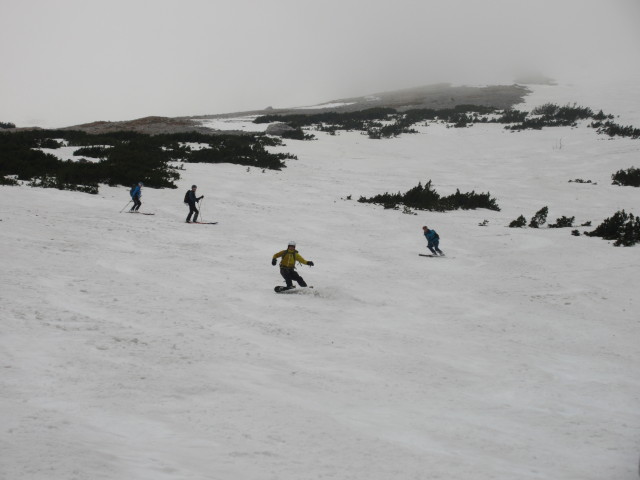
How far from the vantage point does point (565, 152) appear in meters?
33.4

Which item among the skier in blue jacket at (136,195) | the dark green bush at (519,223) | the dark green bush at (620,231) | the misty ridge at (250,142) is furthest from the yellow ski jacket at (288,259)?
the dark green bush at (519,223)

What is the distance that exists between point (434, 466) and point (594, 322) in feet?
20.8

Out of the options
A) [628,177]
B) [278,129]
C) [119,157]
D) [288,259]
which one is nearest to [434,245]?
[288,259]

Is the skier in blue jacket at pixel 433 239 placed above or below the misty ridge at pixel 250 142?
below

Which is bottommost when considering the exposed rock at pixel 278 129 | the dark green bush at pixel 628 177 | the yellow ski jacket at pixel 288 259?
the yellow ski jacket at pixel 288 259

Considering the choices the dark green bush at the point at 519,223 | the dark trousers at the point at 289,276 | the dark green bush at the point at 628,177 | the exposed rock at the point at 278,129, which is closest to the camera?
the dark trousers at the point at 289,276

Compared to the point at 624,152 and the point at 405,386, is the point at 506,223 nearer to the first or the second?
the point at 405,386

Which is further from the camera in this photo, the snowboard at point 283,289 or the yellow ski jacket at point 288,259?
the yellow ski jacket at point 288,259

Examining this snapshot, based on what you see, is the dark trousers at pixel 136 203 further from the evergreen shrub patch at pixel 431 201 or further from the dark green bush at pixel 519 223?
the dark green bush at pixel 519 223

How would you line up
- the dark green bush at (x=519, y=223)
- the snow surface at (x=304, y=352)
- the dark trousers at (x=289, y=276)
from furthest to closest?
the dark green bush at (x=519, y=223) < the dark trousers at (x=289, y=276) < the snow surface at (x=304, y=352)

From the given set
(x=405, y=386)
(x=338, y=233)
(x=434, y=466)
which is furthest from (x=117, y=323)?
(x=338, y=233)

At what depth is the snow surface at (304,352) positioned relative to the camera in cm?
405

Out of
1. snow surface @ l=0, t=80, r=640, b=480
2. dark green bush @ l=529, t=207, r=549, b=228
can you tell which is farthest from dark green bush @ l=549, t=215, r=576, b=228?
snow surface @ l=0, t=80, r=640, b=480

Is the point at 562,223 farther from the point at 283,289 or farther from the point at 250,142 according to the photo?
the point at 250,142
